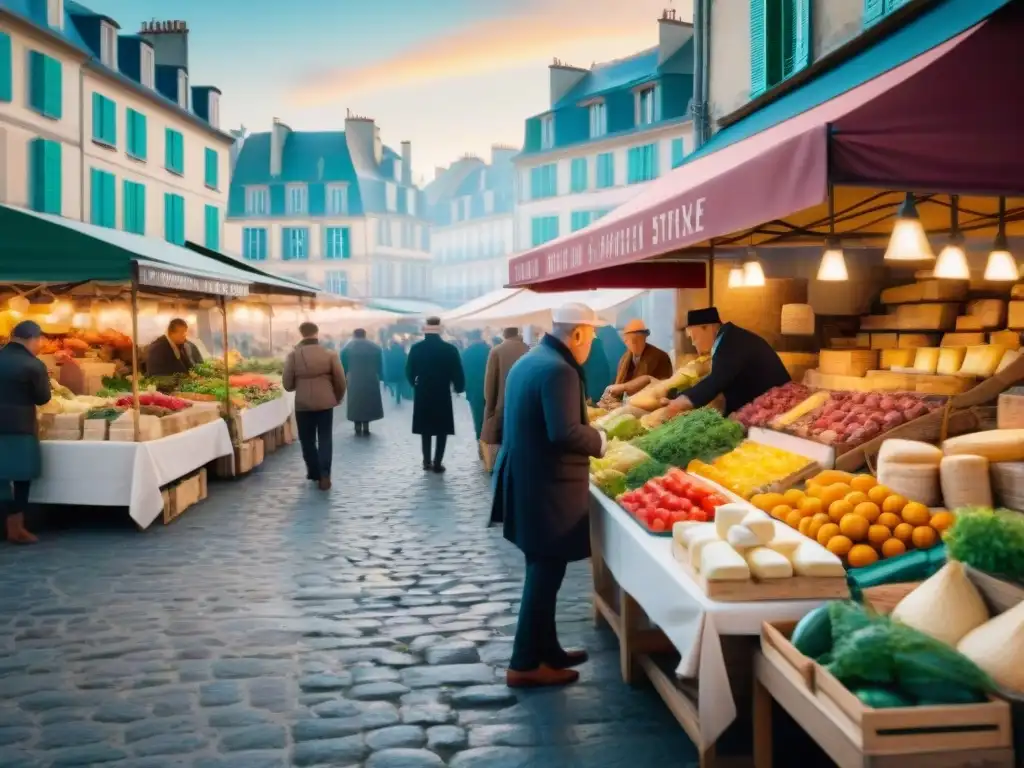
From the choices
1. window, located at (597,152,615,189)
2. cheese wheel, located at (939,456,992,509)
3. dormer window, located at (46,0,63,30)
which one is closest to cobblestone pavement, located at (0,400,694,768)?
cheese wheel, located at (939,456,992,509)

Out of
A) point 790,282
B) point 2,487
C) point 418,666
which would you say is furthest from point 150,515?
point 790,282

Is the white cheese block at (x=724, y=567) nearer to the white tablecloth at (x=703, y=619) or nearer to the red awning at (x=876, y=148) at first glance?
the white tablecloth at (x=703, y=619)

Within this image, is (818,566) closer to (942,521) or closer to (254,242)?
(942,521)

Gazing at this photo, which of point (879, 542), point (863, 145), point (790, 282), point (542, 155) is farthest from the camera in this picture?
point (542, 155)

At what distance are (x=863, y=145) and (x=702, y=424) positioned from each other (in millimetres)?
3602

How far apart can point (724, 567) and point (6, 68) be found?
2058 centimetres

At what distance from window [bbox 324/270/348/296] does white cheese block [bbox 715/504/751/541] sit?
5127 centimetres

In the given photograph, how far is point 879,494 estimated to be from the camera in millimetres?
4738

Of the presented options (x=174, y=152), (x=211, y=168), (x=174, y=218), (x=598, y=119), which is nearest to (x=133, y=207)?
(x=174, y=218)

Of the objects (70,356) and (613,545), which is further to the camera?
(70,356)

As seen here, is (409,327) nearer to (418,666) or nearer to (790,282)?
(790,282)

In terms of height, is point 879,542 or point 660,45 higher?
point 660,45

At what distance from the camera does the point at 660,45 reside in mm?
36625

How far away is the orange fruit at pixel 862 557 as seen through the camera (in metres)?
4.42
